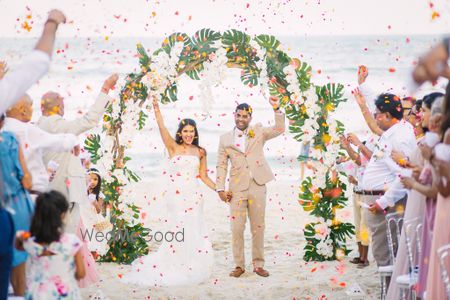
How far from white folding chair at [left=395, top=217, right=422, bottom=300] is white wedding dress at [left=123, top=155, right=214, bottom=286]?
9.77ft

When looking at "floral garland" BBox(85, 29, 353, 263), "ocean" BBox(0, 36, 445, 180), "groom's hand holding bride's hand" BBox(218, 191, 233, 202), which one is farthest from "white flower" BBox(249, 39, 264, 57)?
"ocean" BBox(0, 36, 445, 180)

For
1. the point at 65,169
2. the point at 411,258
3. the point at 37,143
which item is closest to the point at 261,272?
the point at 65,169

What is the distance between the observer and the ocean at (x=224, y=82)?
72.6 feet

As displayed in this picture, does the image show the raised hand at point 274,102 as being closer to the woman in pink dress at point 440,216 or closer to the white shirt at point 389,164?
the white shirt at point 389,164

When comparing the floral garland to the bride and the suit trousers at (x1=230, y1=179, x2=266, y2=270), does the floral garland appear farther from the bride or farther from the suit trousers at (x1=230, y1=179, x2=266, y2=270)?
the suit trousers at (x1=230, y1=179, x2=266, y2=270)

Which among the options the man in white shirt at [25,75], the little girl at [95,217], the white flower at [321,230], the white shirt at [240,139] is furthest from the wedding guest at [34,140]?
the white flower at [321,230]

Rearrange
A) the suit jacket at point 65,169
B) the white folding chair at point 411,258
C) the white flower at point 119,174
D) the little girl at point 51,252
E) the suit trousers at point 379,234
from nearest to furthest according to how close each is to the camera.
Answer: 1. the little girl at point 51,252
2. the white folding chair at point 411,258
3. the suit jacket at point 65,169
4. the suit trousers at point 379,234
5. the white flower at point 119,174

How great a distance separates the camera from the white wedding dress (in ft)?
26.4

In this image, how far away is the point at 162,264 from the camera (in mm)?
8242

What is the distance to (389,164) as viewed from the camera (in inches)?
272

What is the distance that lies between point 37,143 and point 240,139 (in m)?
3.50

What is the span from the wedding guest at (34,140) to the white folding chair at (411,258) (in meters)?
2.40

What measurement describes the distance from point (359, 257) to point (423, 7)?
26315mm

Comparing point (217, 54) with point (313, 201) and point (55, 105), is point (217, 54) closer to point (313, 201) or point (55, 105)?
point (313, 201)
